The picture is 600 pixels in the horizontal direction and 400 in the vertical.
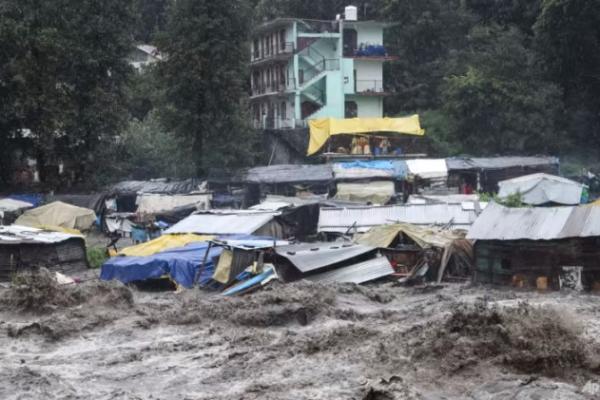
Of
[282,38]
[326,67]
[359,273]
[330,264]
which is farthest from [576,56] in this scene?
[330,264]

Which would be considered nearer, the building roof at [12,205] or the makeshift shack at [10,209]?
the makeshift shack at [10,209]

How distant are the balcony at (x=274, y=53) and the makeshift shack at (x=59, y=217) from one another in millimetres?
22428

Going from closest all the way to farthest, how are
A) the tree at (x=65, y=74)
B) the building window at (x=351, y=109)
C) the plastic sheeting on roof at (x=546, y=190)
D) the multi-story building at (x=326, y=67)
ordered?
the plastic sheeting on roof at (x=546, y=190), the tree at (x=65, y=74), the multi-story building at (x=326, y=67), the building window at (x=351, y=109)

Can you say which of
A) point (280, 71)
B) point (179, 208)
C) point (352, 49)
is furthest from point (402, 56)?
point (179, 208)

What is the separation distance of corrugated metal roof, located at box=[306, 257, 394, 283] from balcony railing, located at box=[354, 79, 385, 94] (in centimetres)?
3208

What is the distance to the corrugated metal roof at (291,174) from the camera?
4566 centimetres

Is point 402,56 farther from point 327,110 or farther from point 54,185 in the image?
point 54,185

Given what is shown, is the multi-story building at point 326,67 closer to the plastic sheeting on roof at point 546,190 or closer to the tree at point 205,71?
the tree at point 205,71

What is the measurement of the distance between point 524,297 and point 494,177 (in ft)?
76.3

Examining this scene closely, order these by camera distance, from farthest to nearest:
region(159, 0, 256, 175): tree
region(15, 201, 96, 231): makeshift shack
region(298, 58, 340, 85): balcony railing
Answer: region(298, 58, 340, 85): balcony railing < region(159, 0, 256, 175): tree < region(15, 201, 96, 231): makeshift shack

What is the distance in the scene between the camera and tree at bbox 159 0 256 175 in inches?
1873

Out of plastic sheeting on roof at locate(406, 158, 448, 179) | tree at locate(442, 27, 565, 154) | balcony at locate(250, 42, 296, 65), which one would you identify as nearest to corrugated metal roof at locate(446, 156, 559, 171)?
plastic sheeting on roof at locate(406, 158, 448, 179)

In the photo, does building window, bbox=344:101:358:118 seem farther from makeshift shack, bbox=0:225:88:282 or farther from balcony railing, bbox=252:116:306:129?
makeshift shack, bbox=0:225:88:282

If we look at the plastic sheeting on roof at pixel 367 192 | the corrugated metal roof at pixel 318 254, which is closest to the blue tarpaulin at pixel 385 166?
the plastic sheeting on roof at pixel 367 192
